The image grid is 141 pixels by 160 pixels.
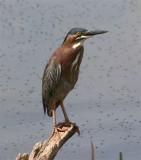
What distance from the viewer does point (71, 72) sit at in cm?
184

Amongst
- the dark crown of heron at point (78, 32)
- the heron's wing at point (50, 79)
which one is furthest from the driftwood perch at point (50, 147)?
the dark crown of heron at point (78, 32)

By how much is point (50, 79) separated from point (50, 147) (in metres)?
0.33

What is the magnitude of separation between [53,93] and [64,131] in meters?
0.19

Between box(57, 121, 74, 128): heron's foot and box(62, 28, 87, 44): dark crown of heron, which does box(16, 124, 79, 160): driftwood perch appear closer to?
box(57, 121, 74, 128): heron's foot

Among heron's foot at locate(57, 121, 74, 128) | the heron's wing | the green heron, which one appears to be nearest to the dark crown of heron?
the green heron

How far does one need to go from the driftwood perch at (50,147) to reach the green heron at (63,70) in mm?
70

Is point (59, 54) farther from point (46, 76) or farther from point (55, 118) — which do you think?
point (55, 118)

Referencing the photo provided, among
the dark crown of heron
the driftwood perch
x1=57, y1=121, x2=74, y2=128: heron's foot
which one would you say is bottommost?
the driftwood perch

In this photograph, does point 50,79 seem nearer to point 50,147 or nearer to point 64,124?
point 64,124

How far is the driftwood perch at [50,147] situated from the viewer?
5.61 ft

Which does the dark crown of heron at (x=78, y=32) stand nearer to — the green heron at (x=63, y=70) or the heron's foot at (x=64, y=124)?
the green heron at (x=63, y=70)

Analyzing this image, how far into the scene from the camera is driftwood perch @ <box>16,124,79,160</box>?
5.61 feet

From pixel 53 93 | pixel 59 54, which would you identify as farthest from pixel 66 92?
pixel 59 54

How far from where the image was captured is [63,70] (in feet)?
6.05
